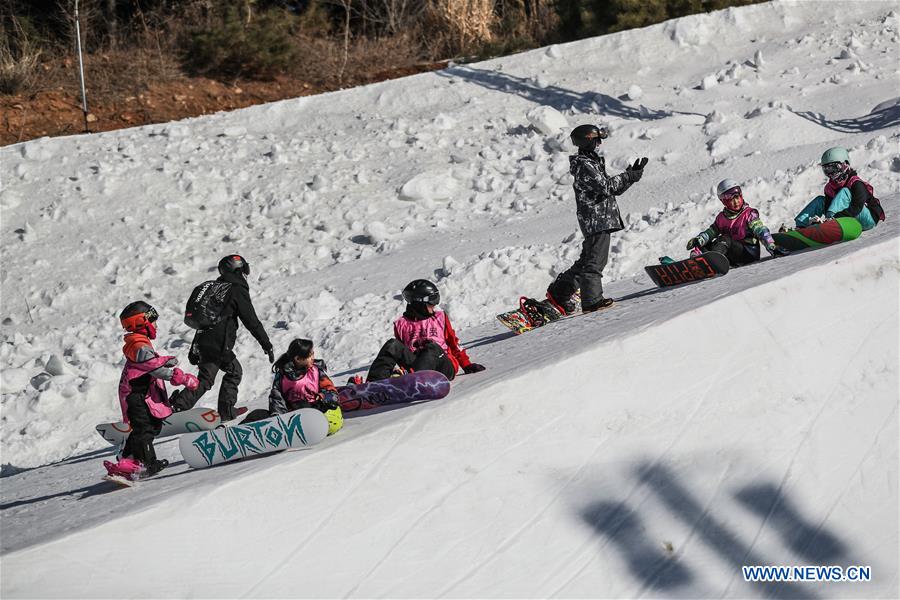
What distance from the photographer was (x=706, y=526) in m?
5.75

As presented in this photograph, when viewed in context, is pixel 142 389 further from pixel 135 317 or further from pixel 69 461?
pixel 69 461

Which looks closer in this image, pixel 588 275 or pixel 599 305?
pixel 588 275

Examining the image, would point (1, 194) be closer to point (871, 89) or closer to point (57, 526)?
point (57, 526)

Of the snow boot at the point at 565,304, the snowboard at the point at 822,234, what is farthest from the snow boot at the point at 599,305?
the snowboard at the point at 822,234

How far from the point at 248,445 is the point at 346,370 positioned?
3553mm

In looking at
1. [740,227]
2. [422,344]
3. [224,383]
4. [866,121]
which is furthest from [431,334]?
[866,121]

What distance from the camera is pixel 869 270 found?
23.3ft

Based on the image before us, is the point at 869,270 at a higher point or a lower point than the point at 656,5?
lower

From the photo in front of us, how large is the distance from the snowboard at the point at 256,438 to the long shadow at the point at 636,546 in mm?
1659

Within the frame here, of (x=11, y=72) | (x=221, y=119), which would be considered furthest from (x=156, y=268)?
(x=11, y=72)

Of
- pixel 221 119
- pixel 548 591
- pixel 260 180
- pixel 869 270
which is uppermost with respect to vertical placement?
pixel 221 119

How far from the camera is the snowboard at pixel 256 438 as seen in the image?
232 inches

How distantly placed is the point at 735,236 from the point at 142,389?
5.17 m

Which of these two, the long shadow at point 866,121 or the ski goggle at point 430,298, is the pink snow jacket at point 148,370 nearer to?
the ski goggle at point 430,298
